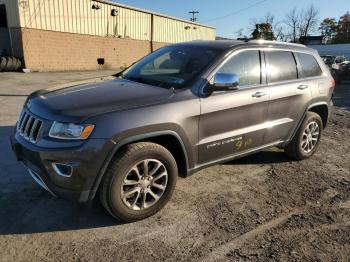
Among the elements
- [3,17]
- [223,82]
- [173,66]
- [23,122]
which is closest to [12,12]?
[3,17]

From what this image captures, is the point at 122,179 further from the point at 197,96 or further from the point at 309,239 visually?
the point at 309,239

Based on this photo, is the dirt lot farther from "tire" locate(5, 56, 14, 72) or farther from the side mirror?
"tire" locate(5, 56, 14, 72)

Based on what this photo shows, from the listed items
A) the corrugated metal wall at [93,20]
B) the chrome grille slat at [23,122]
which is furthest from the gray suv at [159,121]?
the corrugated metal wall at [93,20]

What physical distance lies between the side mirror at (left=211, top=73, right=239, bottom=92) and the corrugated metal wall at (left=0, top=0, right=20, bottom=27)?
17.3 meters

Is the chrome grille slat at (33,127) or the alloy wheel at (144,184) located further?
the alloy wheel at (144,184)

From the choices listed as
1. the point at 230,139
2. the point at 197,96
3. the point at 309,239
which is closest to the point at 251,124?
the point at 230,139

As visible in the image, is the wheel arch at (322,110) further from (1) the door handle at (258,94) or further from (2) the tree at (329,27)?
(2) the tree at (329,27)

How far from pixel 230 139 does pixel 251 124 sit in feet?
1.42

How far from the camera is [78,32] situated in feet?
72.8

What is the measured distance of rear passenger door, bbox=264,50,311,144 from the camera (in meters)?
4.81

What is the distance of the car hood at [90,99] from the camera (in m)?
3.30

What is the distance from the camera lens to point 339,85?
64.2 feet

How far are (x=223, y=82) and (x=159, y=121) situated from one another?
0.88 meters

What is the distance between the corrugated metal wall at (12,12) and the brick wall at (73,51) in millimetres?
567
